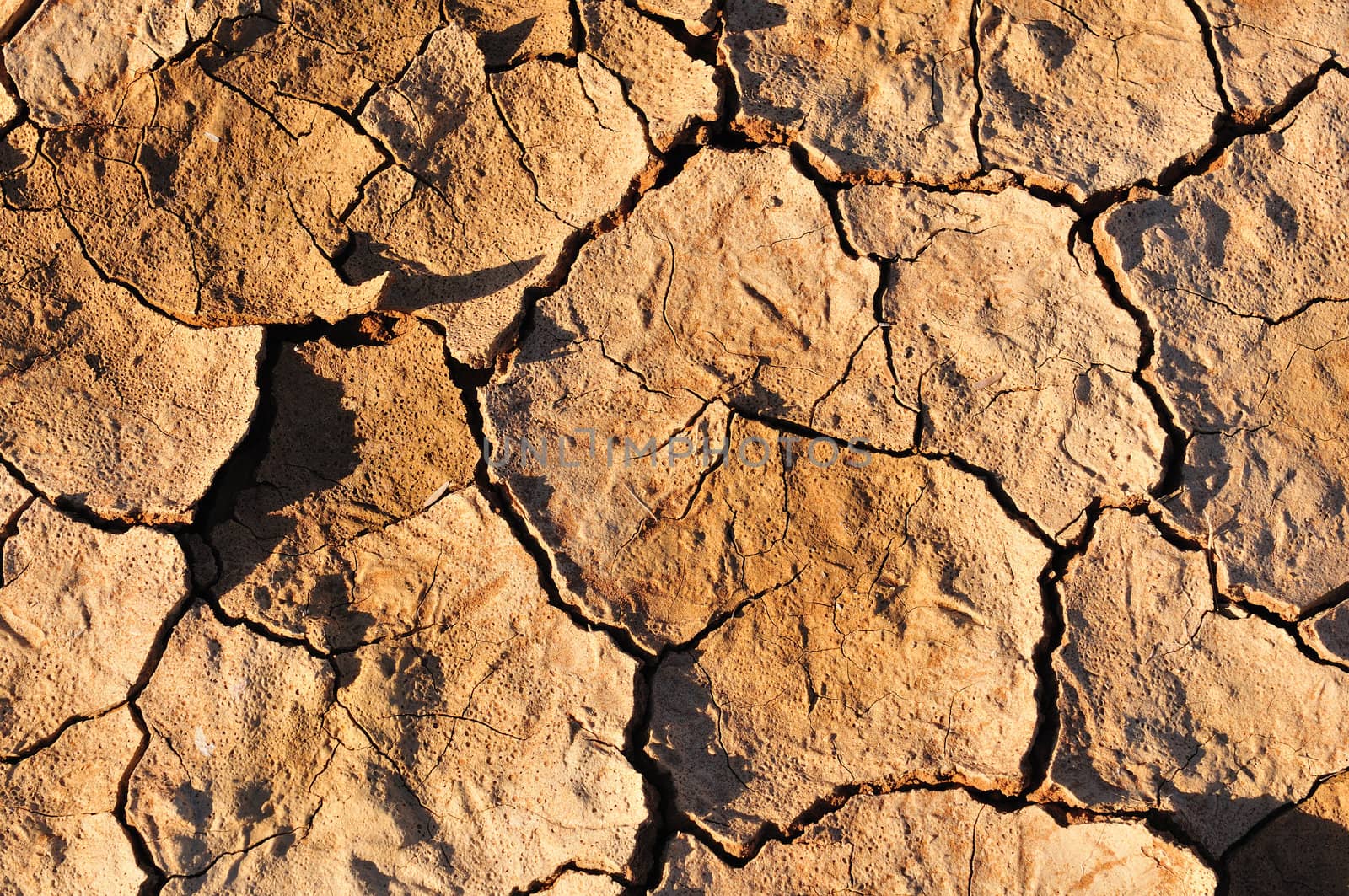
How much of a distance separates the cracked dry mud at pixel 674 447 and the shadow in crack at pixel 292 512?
0.01m

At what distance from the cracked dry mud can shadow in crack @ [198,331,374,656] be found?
0.04ft

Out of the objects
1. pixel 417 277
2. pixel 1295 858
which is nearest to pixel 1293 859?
pixel 1295 858

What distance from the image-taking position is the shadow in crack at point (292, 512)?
2.58 meters

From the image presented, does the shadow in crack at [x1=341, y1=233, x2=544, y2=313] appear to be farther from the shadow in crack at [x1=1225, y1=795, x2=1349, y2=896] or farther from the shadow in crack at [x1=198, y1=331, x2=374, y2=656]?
the shadow in crack at [x1=1225, y1=795, x2=1349, y2=896]

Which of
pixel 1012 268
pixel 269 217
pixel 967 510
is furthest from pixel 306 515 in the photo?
pixel 1012 268

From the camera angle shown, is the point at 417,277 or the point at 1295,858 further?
the point at 417,277

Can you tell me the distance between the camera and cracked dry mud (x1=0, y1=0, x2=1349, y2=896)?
2521 mm

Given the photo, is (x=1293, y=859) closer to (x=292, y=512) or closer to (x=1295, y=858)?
(x=1295, y=858)

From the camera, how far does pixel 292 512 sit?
2.61 m

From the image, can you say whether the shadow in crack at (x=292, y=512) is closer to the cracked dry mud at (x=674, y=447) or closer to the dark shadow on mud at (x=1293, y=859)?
the cracked dry mud at (x=674, y=447)

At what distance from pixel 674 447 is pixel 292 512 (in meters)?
1.08

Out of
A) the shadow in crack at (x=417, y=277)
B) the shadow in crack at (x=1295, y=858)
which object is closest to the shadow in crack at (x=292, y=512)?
the shadow in crack at (x=417, y=277)

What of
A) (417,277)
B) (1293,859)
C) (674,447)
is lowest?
(1293,859)

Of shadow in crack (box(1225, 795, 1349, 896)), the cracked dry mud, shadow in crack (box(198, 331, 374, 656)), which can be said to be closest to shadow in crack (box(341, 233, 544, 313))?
the cracked dry mud
